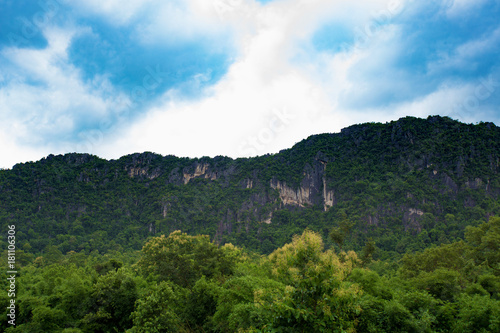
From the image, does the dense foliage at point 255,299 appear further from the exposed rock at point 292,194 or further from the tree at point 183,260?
the exposed rock at point 292,194

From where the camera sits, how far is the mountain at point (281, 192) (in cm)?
10369

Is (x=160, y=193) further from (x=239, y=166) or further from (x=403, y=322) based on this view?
(x=403, y=322)

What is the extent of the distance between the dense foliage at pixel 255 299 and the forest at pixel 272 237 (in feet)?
0.32

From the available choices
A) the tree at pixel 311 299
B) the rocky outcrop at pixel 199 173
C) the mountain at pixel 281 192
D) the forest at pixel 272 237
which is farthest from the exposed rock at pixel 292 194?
the tree at pixel 311 299

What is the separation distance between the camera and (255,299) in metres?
12.5

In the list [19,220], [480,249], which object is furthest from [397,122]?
[19,220]

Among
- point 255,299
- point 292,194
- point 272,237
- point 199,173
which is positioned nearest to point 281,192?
point 292,194

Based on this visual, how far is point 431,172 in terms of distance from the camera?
114 m

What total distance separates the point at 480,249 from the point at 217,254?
107ft

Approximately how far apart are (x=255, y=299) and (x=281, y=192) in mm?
125406

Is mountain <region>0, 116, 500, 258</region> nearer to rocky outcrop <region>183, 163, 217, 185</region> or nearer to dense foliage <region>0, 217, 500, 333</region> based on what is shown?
rocky outcrop <region>183, 163, 217, 185</region>

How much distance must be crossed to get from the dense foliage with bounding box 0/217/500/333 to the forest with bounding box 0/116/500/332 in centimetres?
10

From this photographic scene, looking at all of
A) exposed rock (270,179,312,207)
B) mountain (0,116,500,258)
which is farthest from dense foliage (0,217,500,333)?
exposed rock (270,179,312,207)

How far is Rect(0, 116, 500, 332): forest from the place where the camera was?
17375 millimetres
